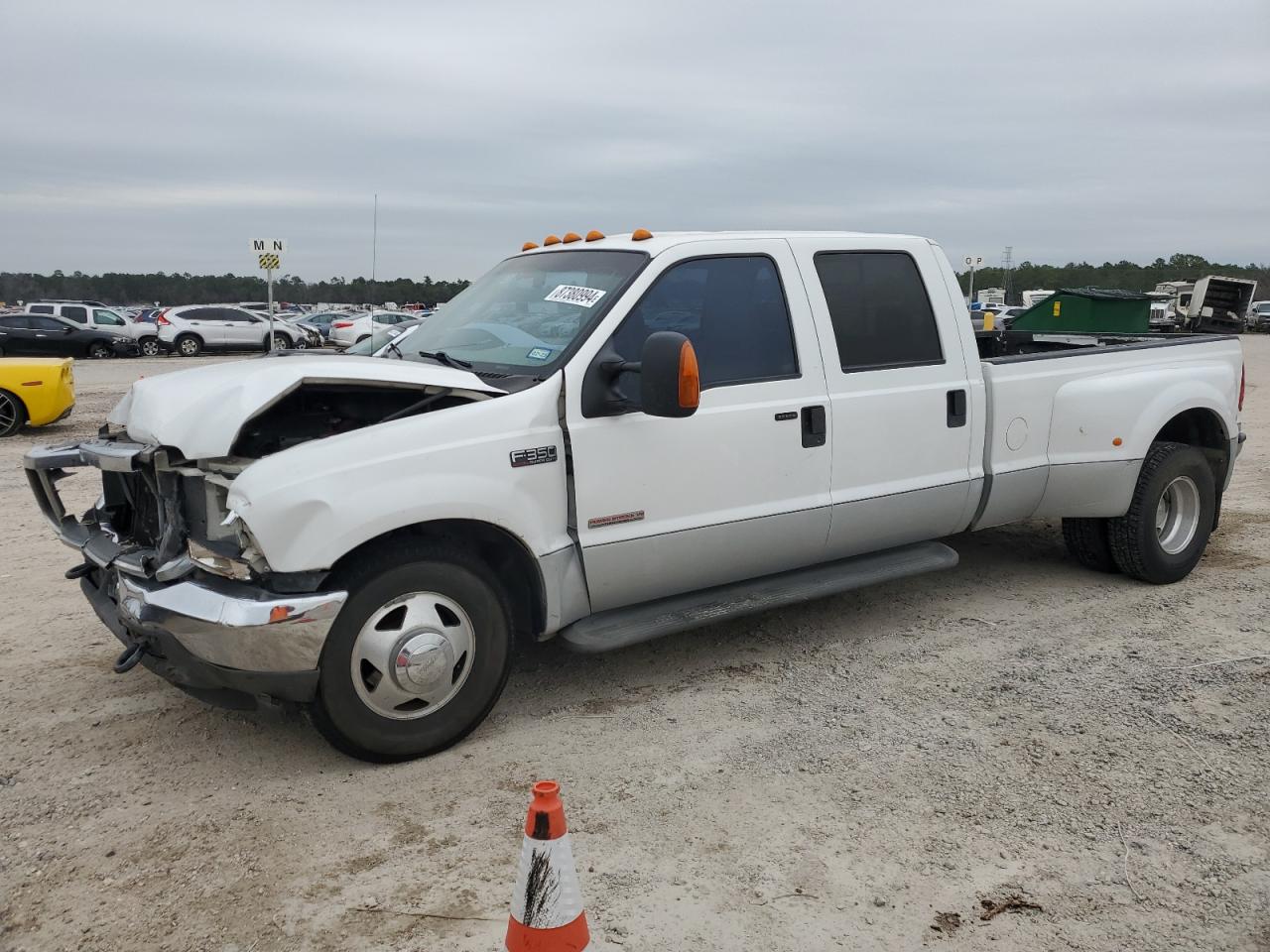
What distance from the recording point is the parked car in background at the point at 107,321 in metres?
29.4

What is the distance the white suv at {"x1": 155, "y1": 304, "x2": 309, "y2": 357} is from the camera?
30641 millimetres

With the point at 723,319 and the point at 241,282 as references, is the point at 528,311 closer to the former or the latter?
the point at 723,319

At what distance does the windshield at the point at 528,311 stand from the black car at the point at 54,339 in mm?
24906

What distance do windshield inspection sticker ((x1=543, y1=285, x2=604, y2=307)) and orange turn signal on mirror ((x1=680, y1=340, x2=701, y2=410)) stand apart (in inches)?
27.0

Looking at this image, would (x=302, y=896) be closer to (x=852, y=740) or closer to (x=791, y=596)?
(x=852, y=740)

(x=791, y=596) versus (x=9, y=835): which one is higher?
(x=791, y=596)

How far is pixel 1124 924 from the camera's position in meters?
2.85

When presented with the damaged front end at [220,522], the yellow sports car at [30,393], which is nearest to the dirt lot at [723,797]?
the damaged front end at [220,522]

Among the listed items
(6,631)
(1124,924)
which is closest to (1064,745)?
(1124,924)

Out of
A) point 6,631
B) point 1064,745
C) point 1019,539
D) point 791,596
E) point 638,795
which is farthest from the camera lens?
point 1019,539

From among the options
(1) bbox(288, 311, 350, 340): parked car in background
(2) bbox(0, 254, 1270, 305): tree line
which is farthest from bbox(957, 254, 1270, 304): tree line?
(1) bbox(288, 311, 350, 340): parked car in background

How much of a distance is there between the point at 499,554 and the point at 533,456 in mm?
464

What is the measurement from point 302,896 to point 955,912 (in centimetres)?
183

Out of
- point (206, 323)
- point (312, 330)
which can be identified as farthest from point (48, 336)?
point (312, 330)
